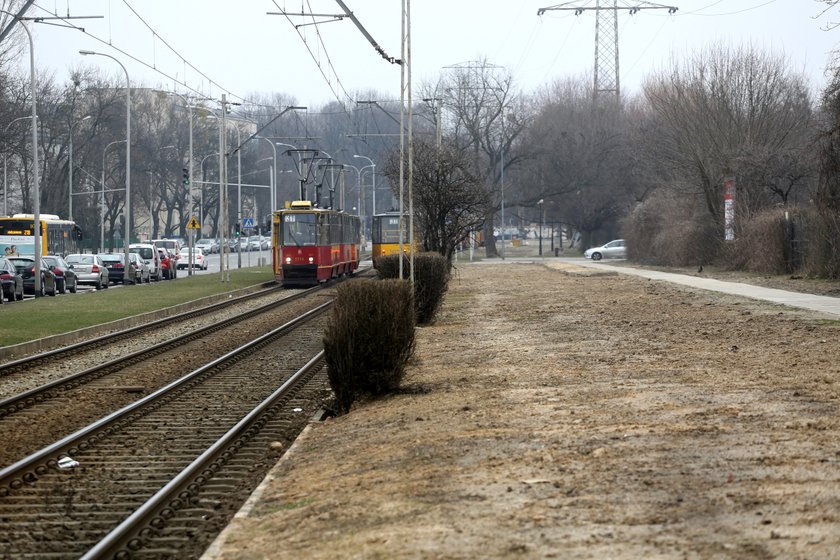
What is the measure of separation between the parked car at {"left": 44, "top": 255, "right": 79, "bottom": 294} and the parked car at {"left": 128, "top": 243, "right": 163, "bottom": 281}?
11.1 m

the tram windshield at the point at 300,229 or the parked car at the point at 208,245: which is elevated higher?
the tram windshield at the point at 300,229

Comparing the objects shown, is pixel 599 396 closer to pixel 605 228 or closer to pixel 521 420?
pixel 521 420

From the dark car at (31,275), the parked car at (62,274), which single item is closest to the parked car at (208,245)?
the parked car at (62,274)

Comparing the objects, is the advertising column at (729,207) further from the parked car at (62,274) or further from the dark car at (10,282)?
the dark car at (10,282)

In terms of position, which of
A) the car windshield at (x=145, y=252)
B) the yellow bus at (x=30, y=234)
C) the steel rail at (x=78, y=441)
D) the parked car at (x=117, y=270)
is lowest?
the steel rail at (x=78, y=441)

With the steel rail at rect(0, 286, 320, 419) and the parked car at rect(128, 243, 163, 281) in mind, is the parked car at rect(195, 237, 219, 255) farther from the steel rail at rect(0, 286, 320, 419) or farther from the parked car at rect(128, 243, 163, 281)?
the steel rail at rect(0, 286, 320, 419)

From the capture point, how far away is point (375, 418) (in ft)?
42.5

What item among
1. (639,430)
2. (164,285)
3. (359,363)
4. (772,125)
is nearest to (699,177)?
(772,125)

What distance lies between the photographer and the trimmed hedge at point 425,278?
84.9 feet

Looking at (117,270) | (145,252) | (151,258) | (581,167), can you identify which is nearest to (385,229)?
(151,258)

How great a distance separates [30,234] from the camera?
2304 inches

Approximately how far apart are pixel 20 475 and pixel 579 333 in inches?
503

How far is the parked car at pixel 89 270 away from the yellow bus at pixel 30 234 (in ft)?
8.93

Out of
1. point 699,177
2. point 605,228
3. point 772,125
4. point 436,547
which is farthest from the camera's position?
point 605,228
